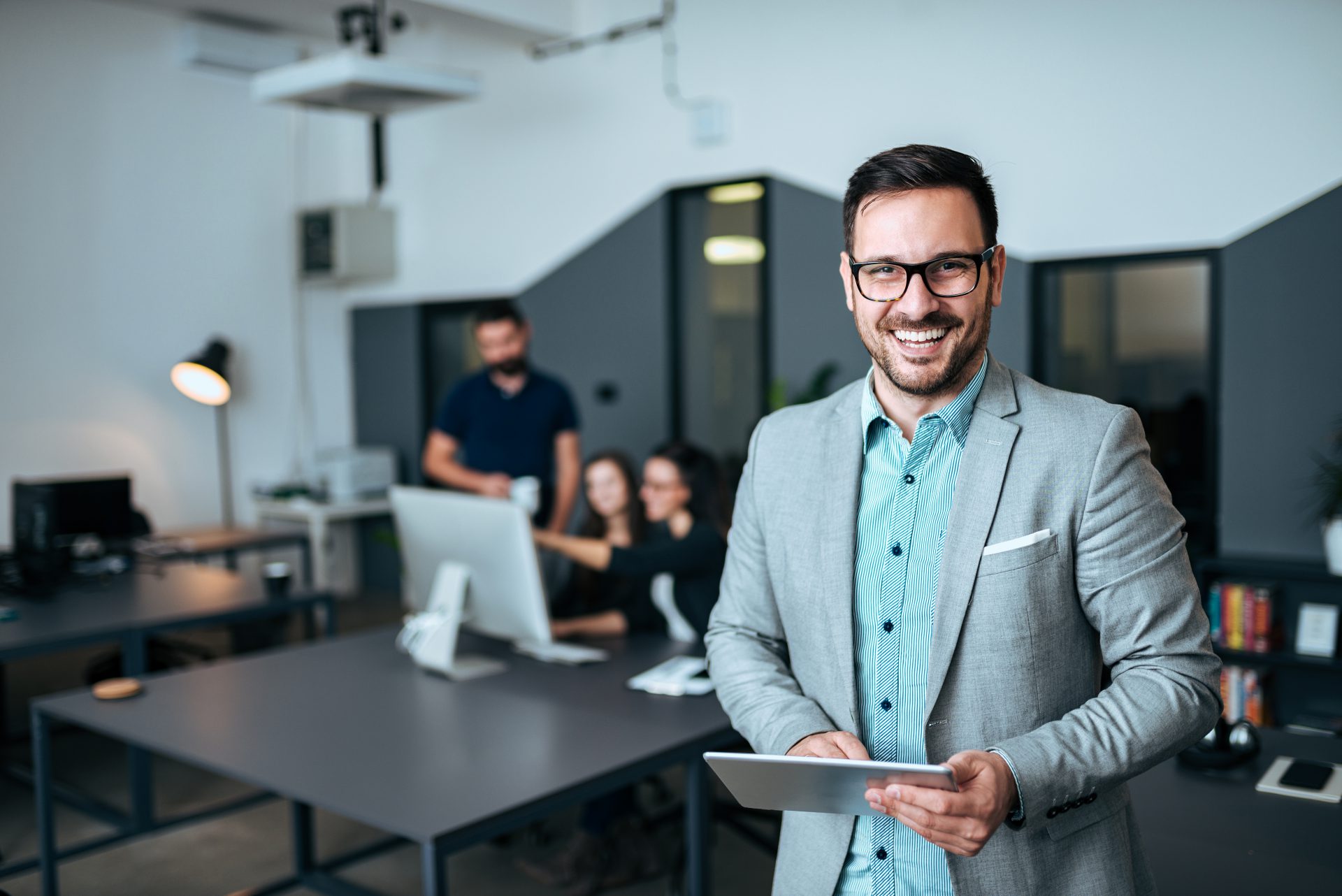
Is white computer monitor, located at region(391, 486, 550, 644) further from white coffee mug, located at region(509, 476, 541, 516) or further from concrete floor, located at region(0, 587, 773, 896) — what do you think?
concrete floor, located at region(0, 587, 773, 896)

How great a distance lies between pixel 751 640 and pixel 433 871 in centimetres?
79

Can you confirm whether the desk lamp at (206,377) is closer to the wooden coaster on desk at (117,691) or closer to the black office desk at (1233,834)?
the wooden coaster on desk at (117,691)

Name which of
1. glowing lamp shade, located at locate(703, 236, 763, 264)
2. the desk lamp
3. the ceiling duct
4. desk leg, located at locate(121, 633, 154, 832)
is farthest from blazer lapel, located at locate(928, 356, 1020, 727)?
the desk lamp

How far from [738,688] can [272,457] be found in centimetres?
605

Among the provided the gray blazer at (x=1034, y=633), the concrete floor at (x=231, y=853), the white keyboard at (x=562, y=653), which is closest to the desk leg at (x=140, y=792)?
the concrete floor at (x=231, y=853)

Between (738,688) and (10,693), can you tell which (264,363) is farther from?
(738,688)

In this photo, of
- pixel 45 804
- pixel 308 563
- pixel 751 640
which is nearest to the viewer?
pixel 751 640

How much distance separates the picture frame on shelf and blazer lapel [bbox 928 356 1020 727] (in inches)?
126

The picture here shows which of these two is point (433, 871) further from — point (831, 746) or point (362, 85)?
point (362, 85)

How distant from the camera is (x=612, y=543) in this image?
3240mm

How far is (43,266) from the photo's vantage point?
5738mm

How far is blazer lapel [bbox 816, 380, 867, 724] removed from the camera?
1237 millimetres

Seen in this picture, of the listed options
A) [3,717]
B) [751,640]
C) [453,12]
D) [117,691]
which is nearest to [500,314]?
[117,691]

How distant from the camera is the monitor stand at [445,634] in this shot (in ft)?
9.20
